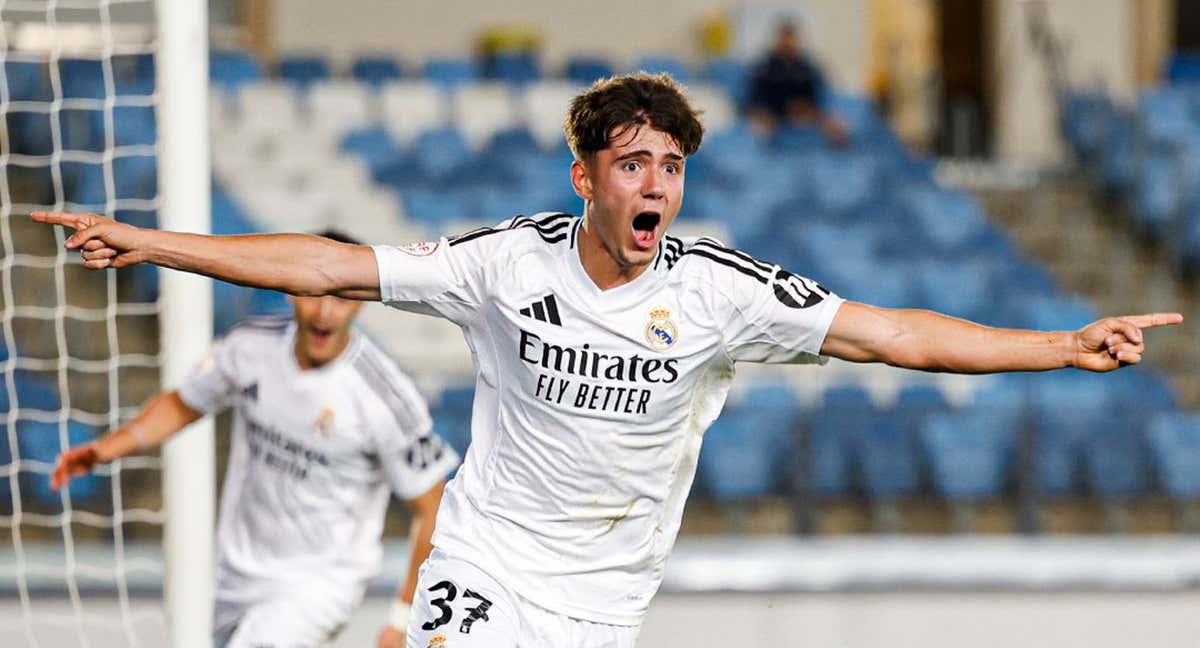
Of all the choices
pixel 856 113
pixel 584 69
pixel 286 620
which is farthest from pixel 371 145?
pixel 286 620

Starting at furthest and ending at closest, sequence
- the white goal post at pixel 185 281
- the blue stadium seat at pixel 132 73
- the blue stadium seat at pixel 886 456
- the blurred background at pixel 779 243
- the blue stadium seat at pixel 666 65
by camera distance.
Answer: the blue stadium seat at pixel 666 65 → the blue stadium seat at pixel 132 73 → the blue stadium seat at pixel 886 456 → the blurred background at pixel 779 243 → the white goal post at pixel 185 281

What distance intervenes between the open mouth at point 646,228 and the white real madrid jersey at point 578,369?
19 centimetres

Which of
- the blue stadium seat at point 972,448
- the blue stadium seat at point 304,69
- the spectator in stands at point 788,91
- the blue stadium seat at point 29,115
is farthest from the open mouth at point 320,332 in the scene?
the blue stadium seat at point 304,69

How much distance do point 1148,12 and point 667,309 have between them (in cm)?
1539

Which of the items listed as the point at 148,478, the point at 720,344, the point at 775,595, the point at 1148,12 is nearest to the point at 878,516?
the point at 775,595

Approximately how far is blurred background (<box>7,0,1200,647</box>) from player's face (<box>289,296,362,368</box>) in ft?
2.41

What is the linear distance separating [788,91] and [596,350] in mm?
10564

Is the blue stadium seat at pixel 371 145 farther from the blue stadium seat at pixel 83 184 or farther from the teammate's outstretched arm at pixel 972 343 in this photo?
the teammate's outstretched arm at pixel 972 343

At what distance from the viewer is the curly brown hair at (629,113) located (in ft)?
11.7

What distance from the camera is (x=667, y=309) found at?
12.2ft

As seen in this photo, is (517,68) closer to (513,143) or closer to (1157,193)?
(513,143)

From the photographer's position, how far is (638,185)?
3.53 meters

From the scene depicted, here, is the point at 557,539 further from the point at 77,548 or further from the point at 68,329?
the point at 68,329

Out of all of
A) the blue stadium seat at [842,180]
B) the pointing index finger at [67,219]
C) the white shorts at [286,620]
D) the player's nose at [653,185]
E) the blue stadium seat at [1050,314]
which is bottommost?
the white shorts at [286,620]
